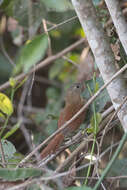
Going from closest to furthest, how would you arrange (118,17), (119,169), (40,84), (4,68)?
1. (118,17)
2. (119,169)
3. (4,68)
4. (40,84)

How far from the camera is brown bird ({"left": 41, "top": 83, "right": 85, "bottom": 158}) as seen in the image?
4.72ft

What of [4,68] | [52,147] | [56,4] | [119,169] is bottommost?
[119,169]

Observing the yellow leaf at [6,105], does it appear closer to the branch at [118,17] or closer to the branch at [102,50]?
the branch at [102,50]

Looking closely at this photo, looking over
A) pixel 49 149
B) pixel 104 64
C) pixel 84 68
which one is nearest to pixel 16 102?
pixel 84 68

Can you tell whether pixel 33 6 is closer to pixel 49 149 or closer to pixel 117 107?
pixel 49 149

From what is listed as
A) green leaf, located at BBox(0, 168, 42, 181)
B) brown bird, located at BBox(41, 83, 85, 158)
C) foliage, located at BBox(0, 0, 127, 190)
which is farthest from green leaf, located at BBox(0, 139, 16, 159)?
green leaf, located at BBox(0, 168, 42, 181)

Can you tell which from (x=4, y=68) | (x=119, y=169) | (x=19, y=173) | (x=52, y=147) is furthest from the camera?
(x=4, y=68)

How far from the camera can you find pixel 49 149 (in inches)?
56.4

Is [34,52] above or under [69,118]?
above

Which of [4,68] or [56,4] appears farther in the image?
[4,68]

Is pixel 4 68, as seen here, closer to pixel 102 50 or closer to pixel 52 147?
pixel 52 147

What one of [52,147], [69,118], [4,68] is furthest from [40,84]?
[52,147]

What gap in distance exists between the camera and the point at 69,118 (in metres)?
1.64

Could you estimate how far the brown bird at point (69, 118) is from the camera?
1.44 m
